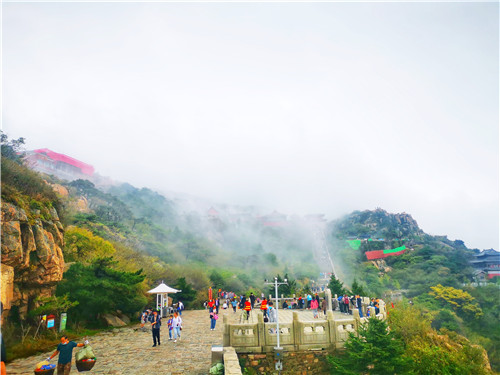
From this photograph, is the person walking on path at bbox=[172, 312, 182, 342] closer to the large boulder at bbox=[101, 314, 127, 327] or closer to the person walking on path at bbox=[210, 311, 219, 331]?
the person walking on path at bbox=[210, 311, 219, 331]

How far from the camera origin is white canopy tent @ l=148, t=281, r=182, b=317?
23.1 meters

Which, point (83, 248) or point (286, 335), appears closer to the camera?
point (286, 335)

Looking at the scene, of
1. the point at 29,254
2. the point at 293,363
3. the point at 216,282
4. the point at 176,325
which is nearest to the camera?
the point at 293,363

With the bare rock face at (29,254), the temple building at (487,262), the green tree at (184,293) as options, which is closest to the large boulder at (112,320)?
the bare rock face at (29,254)

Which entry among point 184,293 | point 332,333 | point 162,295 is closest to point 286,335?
point 332,333

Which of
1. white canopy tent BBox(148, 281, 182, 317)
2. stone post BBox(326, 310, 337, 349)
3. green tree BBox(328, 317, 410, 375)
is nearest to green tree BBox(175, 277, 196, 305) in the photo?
white canopy tent BBox(148, 281, 182, 317)

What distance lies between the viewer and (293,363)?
12711 mm

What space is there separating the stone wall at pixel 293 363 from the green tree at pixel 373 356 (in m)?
0.69

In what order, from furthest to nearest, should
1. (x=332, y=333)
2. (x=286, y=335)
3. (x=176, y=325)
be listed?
(x=176, y=325), (x=332, y=333), (x=286, y=335)

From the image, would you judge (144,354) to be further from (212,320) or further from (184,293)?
(184,293)

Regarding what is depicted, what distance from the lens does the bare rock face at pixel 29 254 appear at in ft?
44.2

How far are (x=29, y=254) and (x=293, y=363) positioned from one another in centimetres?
1277

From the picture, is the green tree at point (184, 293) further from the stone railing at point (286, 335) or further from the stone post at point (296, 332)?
the stone post at point (296, 332)

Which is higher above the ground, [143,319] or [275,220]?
[275,220]
